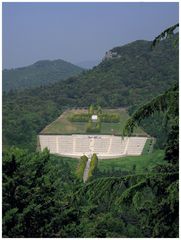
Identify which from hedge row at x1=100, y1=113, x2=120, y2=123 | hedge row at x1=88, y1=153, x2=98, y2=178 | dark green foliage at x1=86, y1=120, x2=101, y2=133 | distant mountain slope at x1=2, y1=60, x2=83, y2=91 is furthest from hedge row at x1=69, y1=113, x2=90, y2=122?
distant mountain slope at x1=2, y1=60, x2=83, y2=91

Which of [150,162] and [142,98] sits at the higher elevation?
[142,98]

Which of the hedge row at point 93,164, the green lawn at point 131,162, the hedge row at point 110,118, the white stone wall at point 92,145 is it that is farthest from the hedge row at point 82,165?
the hedge row at point 110,118

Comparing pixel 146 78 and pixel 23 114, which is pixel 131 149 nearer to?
pixel 23 114

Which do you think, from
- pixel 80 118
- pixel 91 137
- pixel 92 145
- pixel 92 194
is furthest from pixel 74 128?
pixel 92 194

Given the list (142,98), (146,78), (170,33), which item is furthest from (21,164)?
(146,78)

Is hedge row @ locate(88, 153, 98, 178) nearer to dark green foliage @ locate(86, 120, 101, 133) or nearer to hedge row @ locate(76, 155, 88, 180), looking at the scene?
hedge row @ locate(76, 155, 88, 180)

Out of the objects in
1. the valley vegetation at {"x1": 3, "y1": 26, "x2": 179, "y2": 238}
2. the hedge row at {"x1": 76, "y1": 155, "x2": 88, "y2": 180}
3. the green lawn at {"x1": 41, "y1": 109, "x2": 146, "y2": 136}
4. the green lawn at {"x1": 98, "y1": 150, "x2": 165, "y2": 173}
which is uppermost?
the valley vegetation at {"x1": 3, "y1": 26, "x2": 179, "y2": 238}

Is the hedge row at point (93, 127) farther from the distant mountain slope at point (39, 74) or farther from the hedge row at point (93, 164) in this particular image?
the distant mountain slope at point (39, 74)
